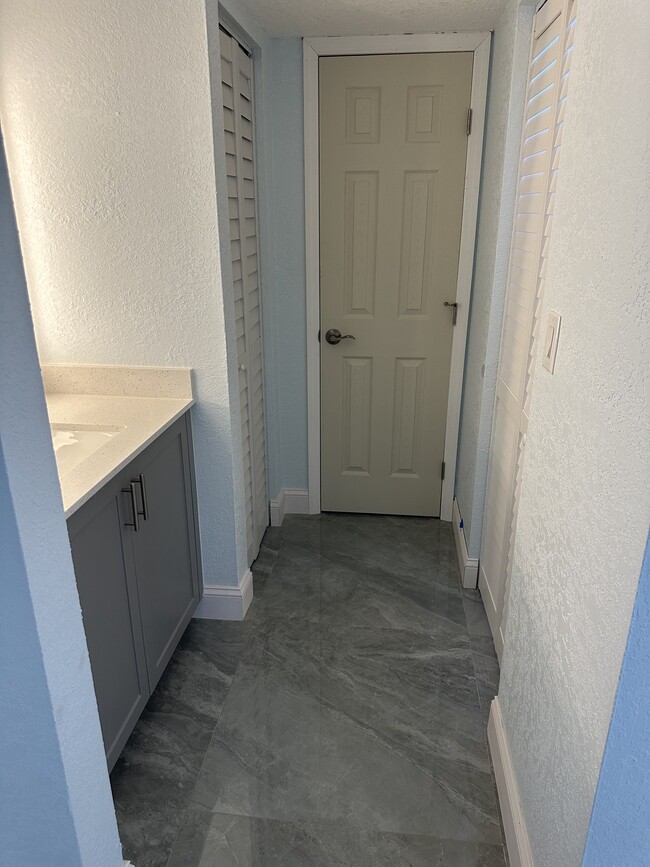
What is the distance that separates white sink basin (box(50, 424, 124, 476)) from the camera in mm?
1793

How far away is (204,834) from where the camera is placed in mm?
1543

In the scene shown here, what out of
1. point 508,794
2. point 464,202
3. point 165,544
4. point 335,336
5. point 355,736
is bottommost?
point 355,736

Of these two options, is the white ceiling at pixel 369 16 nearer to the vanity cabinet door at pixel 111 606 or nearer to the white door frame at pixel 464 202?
the white door frame at pixel 464 202

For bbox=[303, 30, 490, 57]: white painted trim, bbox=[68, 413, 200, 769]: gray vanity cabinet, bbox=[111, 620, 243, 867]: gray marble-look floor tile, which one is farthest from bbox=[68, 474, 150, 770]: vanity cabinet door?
bbox=[303, 30, 490, 57]: white painted trim

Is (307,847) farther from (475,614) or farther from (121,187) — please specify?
(121,187)

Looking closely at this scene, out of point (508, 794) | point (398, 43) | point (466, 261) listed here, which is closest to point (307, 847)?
point (508, 794)

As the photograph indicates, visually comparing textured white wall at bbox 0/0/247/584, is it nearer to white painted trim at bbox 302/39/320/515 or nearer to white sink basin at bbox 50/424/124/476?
white sink basin at bbox 50/424/124/476

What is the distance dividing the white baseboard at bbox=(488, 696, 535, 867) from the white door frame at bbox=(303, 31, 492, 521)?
145 cm

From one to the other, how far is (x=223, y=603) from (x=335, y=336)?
4.33 ft

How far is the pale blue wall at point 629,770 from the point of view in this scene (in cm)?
87

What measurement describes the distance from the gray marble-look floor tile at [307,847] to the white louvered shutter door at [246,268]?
1166mm

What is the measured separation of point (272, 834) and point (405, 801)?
0.36 m

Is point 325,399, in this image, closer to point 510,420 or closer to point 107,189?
point 510,420

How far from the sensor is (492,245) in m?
2.31
